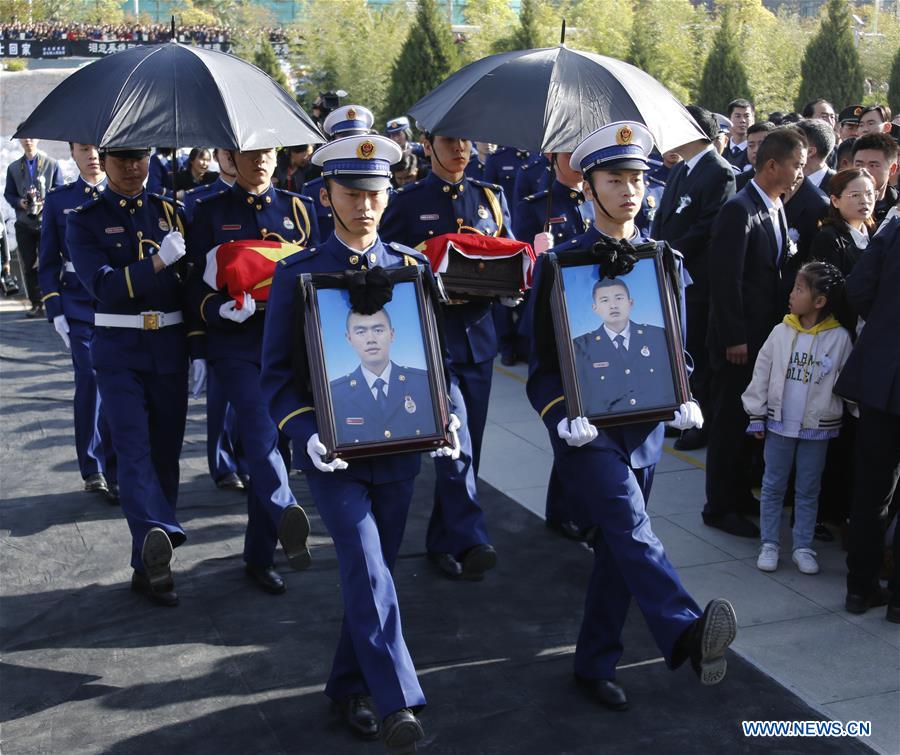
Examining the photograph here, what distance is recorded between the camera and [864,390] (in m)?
5.47

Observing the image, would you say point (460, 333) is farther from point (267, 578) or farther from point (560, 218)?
point (267, 578)

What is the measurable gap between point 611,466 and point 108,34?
3901 cm

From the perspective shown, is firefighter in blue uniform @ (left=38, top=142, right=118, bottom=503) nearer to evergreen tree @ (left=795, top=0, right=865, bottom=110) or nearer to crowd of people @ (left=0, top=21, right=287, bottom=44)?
evergreen tree @ (left=795, top=0, right=865, bottom=110)

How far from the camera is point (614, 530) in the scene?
172 inches

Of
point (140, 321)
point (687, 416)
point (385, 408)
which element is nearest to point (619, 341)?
point (687, 416)

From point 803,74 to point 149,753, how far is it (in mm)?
24675

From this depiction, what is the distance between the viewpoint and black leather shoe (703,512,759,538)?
6.61 meters

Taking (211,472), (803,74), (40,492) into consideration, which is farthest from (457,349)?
(803,74)

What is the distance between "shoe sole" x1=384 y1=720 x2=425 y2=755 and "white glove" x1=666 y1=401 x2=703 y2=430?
1.53 m

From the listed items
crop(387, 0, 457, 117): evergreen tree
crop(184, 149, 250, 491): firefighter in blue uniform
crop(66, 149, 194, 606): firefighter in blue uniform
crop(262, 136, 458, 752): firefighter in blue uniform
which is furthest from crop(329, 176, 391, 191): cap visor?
crop(387, 0, 457, 117): evergreen tree

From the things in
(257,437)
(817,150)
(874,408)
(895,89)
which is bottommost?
(257,437)

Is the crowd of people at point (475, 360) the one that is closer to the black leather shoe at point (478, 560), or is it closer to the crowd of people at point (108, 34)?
the black leather shoe at point (478, 560)

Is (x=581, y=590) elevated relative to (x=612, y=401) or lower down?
lower down

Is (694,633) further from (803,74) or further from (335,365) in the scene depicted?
(803,74)
